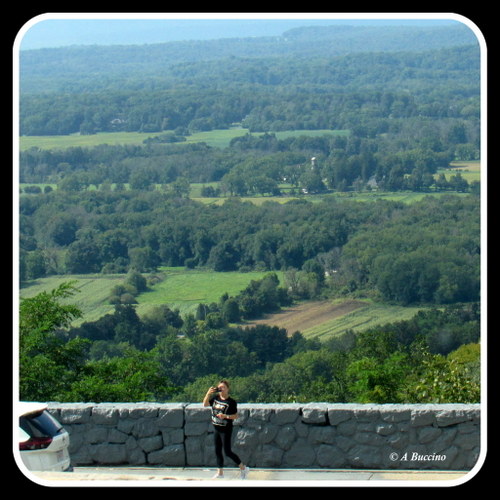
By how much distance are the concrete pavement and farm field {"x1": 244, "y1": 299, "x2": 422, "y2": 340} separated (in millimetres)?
19618

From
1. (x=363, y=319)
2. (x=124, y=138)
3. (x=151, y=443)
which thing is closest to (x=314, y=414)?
(x=151, y=443)

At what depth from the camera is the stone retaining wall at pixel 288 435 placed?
21.2 feet

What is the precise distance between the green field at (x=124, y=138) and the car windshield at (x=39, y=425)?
79.8ft

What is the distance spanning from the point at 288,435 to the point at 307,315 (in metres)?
23.5

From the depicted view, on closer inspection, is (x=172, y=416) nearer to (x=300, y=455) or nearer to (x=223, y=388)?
(x=223, y=388)

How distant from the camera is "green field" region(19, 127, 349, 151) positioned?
32.3m

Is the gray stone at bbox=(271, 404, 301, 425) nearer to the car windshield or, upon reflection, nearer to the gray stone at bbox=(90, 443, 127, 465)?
the gray stone at bbox=(90, 443, 127, 465)

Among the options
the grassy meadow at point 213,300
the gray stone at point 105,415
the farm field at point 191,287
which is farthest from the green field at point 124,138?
the gray stone at point 105,415

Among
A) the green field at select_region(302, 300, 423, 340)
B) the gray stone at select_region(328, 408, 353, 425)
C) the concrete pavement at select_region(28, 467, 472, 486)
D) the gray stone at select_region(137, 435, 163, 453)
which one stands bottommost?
the green field at select_region(302, 300, 423, 340)

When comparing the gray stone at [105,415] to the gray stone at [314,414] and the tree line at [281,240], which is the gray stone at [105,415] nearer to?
the gray stone at [314,414]

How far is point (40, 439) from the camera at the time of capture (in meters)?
6.10

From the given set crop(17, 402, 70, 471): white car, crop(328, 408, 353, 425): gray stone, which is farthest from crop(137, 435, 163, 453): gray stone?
crop(328, 408, 353, 425): gray stone

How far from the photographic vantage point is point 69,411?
6.70 metres

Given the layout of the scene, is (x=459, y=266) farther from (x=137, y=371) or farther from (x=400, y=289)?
(x=137, y=371)
